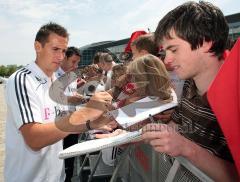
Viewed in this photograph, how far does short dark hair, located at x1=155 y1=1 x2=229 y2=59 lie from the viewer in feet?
5.60

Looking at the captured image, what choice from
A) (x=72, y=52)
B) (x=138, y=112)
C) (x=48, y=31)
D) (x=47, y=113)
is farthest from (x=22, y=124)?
(x=72, y=52)

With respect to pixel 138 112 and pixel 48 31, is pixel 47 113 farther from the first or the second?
pixel 48 31

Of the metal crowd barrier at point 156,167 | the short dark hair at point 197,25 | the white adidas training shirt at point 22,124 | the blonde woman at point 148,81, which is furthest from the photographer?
the blonde woman at point 148,81

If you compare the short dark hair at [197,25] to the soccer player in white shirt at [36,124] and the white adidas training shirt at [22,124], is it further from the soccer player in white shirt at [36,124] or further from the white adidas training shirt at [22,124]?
the white adidas training shirt at [22,124]

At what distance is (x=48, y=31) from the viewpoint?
114 inches

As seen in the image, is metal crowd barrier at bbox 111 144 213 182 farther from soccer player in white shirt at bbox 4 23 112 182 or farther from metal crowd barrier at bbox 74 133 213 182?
soccer player in white shirt at bbox 4 23 112 182

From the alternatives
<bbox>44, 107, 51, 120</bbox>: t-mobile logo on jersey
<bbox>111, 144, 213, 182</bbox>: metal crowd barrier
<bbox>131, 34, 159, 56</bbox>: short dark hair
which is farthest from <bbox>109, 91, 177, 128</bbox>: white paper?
<bbox>131, 34, 159, 56</bbox>: short dark hair

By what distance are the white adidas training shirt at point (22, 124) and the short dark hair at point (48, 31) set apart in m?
0.58

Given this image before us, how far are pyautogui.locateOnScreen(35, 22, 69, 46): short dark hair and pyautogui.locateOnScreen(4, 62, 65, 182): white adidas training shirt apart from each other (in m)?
0.58

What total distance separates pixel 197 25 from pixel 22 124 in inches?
51.2

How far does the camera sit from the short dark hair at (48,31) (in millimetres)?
2883

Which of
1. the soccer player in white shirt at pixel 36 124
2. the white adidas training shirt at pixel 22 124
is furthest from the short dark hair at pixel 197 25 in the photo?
the white adidas training shirt at pixel 22 124

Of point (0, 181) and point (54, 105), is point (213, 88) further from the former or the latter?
point (0, 181)

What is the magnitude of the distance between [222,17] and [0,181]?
13.9ft
